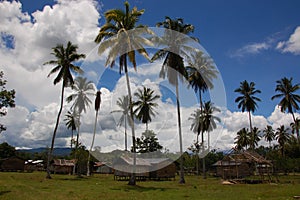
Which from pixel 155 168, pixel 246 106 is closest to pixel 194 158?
pixel 246 106

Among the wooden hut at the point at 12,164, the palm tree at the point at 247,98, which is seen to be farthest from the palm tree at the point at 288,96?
the wooden hut at the point at 12,164

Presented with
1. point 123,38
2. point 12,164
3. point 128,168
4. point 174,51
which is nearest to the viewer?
point 123,38

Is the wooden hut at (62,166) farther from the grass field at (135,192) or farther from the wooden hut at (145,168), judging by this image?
the grass field at (135,192)

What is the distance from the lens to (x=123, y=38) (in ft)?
80.9

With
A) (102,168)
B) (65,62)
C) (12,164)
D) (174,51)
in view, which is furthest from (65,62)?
(102,168)

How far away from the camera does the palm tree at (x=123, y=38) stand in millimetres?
24719

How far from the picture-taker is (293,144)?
63.8 metres

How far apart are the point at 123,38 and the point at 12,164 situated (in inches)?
1842

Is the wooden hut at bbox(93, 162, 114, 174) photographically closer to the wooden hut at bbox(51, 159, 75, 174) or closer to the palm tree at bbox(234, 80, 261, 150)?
the wooden hut at bbox(51, 159, 75, 174)

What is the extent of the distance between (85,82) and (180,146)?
2159cm

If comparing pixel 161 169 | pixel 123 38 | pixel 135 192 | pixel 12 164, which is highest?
pixel 123 38

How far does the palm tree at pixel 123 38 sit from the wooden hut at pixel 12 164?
42670mm

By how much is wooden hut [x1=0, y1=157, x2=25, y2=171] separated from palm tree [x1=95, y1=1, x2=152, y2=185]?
42670mm

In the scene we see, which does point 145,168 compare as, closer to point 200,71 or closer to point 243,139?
point 200,71
